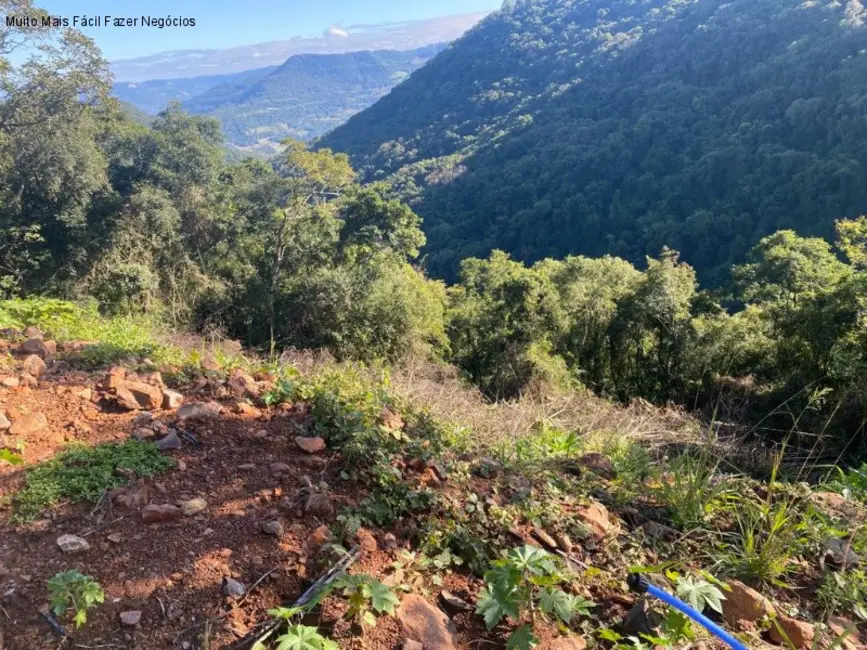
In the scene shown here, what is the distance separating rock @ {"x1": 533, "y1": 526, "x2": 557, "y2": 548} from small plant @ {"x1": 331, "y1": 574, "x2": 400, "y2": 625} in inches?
30.3

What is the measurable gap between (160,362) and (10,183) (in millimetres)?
13136

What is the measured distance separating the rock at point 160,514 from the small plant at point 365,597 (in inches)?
28.2

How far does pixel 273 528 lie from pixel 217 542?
0.63 ft

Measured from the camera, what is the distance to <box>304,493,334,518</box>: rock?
218 centimetres

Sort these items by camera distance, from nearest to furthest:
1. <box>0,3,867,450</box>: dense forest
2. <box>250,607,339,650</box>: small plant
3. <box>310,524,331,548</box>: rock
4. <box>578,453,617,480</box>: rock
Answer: <box>250,607,339,650</box>: small plant, <box>310,524,331,548</box>: rock, <box>578,453,617,480</box>: rock, <box>0,3,867,450</box>: dense forest

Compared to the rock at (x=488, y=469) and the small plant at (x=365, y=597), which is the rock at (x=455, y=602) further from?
the rock at (x=488, y=469)

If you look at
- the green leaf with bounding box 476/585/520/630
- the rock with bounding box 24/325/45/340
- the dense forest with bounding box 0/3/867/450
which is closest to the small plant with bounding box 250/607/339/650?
the green leaf with bounding box 476/585/520/630

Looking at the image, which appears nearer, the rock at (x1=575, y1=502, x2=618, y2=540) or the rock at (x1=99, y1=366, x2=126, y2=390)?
the rock at (x1=575, y1=502, x2=618, y2=540)

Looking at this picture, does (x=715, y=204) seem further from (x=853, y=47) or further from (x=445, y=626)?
(x=445, y=626)

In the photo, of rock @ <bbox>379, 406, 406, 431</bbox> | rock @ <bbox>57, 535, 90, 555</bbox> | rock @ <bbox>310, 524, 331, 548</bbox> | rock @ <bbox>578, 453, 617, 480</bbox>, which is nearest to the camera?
rock @ <bbox>57, 535, 90, 555</bbox>

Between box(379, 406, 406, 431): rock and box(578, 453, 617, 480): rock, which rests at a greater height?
box(379, 406, 406, 431): rock

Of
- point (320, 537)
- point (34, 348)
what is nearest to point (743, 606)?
point (320, 537)

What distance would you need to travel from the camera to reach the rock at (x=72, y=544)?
186 cm

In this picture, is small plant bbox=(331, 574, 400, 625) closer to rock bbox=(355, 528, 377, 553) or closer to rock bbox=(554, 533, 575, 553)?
rock bbox=(355, 528, 377, 553)
